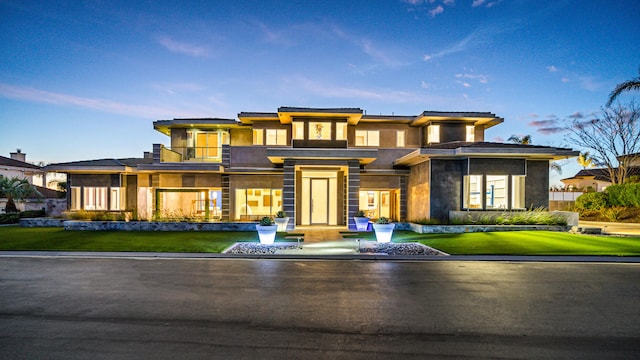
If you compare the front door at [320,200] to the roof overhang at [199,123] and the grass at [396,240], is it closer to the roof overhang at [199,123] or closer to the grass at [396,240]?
the grass at [396,240]

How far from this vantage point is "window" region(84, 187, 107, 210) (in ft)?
86.7

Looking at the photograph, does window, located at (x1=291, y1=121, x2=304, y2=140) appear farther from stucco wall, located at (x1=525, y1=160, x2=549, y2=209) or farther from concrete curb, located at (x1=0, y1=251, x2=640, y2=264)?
stucco wall, located at (x1=525, y1=160, x2=549, y2=209)

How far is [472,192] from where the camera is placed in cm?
2194

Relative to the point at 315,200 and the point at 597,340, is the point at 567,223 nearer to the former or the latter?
the point at 315,200

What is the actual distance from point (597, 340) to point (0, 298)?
11.8 m

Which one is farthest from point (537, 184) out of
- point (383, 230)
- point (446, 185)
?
point (383, 230)

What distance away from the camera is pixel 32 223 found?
23766 mm

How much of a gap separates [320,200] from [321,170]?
2.01 m

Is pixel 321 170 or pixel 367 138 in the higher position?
pixel 367 138

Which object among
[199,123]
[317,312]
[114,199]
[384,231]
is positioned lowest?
[317,312]

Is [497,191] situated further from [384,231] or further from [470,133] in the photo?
[384,231]

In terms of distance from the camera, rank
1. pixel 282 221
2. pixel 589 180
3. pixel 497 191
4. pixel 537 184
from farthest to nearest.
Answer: pixel 589 180 < pixel 497 191 < pixel 537 184 < pixel 282 221

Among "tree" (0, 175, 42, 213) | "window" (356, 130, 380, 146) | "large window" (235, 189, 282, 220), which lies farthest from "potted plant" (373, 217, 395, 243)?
"tree" (0, 175, 42, 213)

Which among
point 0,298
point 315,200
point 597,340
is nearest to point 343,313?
point 597,340
